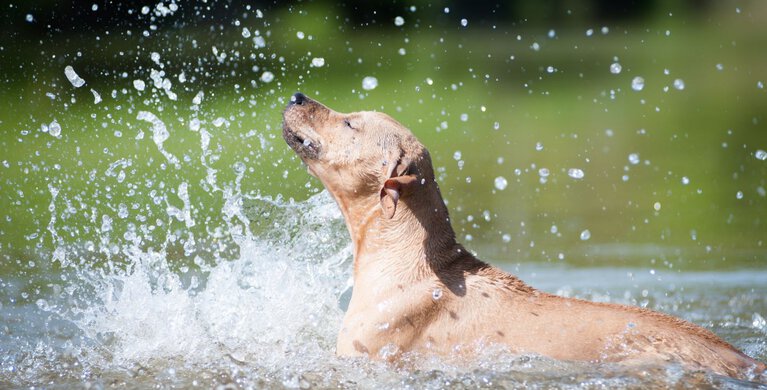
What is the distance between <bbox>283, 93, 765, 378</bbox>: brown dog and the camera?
498 centimetres

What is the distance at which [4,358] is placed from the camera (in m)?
5.84

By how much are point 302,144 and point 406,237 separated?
0.81 meters

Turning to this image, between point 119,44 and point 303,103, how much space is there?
15196 millimetres

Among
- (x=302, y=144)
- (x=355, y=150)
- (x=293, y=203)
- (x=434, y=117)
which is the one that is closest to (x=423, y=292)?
(x=355, y=150)

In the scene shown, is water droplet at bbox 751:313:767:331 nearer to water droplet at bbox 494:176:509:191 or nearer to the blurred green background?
the blurred green background

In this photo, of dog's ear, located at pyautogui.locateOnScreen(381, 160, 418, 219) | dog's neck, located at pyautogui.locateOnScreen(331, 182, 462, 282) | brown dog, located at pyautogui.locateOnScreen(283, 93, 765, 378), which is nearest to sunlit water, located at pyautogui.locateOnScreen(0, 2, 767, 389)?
brown dog, located at pyautogui.locateOnScreen(283, 93, 765, 378)

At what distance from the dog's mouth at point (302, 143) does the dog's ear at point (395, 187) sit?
0.52 metres

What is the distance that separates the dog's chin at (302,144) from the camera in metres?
5.78

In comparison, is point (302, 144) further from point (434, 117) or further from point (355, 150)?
point (434, 117)

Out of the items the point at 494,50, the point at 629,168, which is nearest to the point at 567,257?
the point at 629,168

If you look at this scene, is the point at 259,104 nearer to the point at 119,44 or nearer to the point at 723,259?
the point at 119,44

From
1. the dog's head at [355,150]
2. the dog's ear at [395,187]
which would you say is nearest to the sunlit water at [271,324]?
the dog's ear at [395,187]

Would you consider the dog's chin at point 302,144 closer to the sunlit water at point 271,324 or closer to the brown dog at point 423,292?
the brown dog at point 423,292

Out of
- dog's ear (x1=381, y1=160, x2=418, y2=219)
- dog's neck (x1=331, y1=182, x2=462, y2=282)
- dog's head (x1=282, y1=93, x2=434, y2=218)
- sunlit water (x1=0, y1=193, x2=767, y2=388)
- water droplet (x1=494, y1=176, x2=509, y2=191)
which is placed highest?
water droplet (x1=494, y1=176, x2=509, y2=191)
